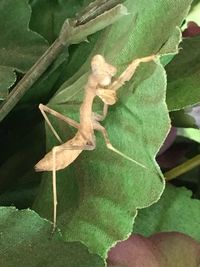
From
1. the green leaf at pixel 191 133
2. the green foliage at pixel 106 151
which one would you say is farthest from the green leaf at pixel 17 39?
the green leaf at pixel 191 133

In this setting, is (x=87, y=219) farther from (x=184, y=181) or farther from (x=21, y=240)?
(x=184, y=181)

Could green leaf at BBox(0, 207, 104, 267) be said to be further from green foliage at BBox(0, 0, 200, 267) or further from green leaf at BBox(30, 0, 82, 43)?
green leaf at BBox(30, 0, 82, 43)

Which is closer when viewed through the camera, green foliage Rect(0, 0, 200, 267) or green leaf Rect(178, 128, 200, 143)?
green foliage Rect(0, 0, 200, 267)

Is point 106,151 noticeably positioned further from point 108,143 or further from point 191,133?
point 191,133

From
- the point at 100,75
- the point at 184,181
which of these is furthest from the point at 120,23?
the point at 184,181

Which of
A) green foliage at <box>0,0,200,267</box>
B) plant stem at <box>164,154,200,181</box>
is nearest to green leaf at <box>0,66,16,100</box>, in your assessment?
green foliage at <box>0,0,200,267</box>

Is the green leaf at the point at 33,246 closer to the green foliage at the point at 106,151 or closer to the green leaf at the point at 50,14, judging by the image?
the green foliage at the point at 106,151

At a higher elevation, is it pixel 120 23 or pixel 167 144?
pixel 120 23
